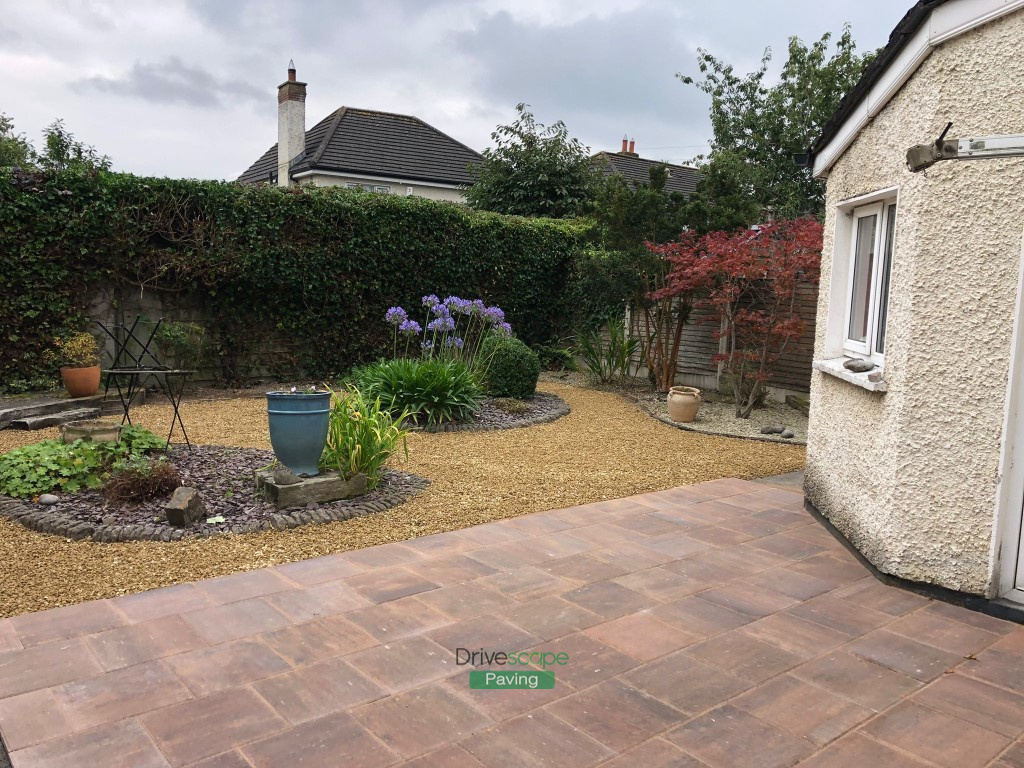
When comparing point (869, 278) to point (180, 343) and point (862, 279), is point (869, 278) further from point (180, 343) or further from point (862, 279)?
point (180, 343)

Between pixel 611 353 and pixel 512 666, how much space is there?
9001 millimetres

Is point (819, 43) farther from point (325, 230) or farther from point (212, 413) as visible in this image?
point (212, 413)

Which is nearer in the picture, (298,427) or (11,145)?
(298,427)

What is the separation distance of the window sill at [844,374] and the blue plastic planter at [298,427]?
10.9 ft

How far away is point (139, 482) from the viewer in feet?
15.7

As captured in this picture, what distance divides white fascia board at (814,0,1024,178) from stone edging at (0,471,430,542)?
12.6 feet

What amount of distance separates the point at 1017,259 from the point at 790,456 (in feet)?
13.8

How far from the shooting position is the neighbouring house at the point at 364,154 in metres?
18.3

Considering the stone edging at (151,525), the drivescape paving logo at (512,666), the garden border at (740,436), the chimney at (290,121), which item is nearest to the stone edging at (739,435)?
the garden border at (740,436)

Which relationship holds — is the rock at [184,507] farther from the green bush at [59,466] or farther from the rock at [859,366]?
the rock at [859,366]

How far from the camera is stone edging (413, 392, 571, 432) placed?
790cm

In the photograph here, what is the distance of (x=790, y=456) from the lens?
7.27 metres

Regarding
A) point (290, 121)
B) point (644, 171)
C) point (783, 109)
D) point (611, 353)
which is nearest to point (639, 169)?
point (644, 171)

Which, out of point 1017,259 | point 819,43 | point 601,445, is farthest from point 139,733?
point 819,43
